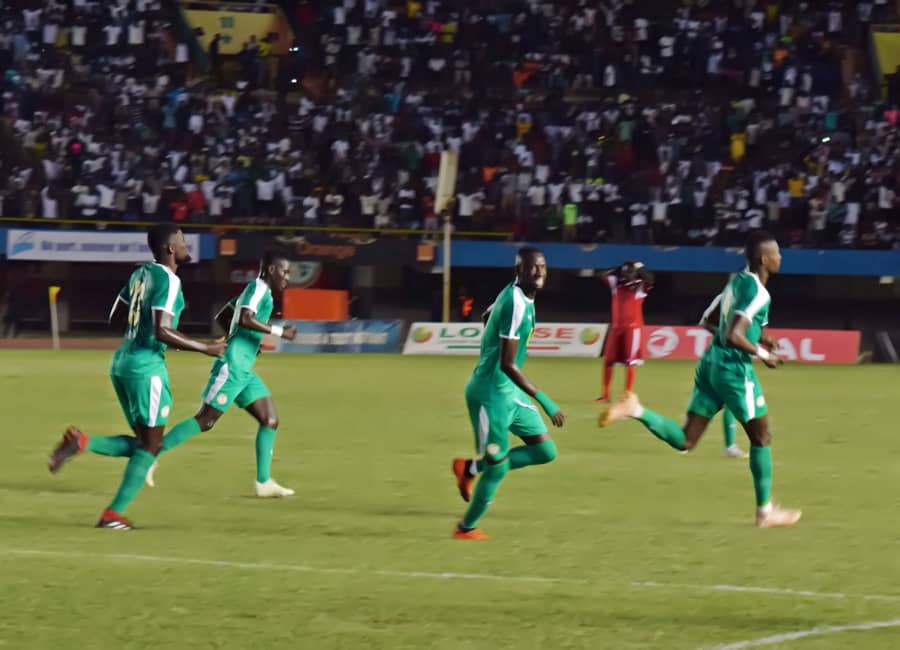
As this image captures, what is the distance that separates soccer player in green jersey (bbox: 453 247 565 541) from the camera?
32.0ft

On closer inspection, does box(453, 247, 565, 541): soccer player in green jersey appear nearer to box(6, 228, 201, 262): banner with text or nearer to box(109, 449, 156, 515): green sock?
box(109, 449, 156, 515): green sock

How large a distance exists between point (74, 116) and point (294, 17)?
8.64 meters

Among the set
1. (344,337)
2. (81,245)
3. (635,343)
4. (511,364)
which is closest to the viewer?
(511,364)

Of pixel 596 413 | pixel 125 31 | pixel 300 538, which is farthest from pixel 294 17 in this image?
pixel 300 538

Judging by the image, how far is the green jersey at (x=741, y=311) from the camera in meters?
10.6

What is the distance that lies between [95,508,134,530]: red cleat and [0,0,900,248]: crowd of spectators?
2747cm

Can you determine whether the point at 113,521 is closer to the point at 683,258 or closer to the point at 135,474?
the point at 135,474

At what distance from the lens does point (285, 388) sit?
24516 millimetres

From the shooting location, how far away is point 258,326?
→ 11.8 m

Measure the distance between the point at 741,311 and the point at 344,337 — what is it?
982 inches

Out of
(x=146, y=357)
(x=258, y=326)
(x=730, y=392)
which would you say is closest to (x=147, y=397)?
(x=146, y=357)

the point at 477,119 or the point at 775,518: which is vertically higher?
the point at 775,518

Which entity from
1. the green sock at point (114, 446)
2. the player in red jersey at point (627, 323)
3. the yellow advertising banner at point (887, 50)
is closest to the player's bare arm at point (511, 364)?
the green sock at point (114, 446)

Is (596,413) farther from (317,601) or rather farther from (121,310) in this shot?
(317,601)
